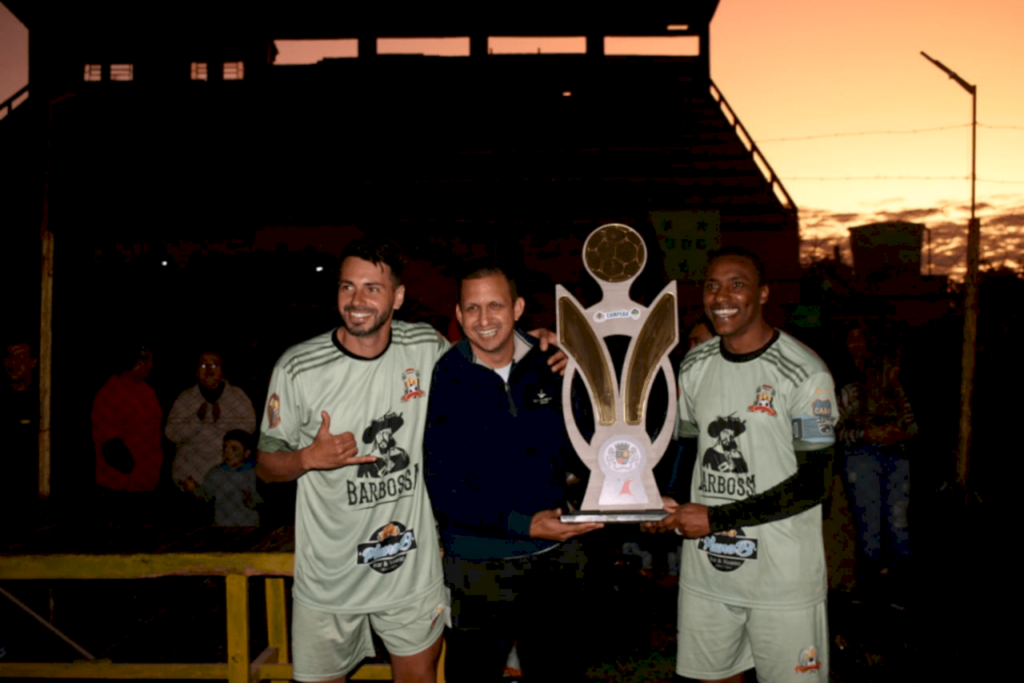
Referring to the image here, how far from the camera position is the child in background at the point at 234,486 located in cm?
486

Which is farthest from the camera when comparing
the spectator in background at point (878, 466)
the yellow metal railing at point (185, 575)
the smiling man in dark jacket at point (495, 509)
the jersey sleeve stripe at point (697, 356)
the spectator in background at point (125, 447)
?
the spectator in background at point (125, 447)

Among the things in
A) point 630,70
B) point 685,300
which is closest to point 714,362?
point 685,300

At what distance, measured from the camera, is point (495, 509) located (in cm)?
226

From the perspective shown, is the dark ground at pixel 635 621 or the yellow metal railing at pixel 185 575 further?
the dark ground at pixel 635 621

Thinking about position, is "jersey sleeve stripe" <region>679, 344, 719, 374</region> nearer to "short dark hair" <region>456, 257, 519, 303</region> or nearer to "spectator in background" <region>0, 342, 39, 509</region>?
"short dark hair" <region>456, 257, 519, 303</region>

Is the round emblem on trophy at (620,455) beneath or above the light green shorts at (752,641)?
above

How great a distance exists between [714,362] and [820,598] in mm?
877

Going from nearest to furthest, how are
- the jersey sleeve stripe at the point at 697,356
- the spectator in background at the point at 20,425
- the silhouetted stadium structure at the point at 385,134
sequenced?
the jersey sleeve stripe at the point at 697,356, the spectator in background at the point at 20,425, the silhouetted stadium structure at the point at 385,134

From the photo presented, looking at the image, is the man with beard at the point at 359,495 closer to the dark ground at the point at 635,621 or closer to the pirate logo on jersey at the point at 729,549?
the pirate logo on jersey at the point at 729,549

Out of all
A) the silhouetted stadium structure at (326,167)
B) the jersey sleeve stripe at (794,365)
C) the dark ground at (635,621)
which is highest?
the silhouetted stadium structure at (326,167)

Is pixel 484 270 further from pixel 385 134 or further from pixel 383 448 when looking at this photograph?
pixel 385 134

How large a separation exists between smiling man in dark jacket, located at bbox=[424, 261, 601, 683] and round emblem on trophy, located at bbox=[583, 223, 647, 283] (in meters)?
0.46

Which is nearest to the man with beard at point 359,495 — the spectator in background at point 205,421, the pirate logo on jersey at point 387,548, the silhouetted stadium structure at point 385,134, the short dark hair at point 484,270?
the pirate logo on jersey at point 387,548

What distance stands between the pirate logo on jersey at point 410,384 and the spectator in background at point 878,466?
10.9 ft
